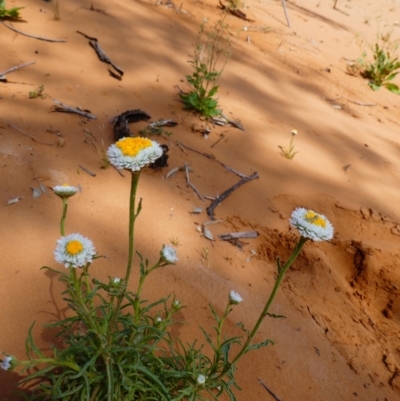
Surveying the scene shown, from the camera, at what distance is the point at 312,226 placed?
1453 millimetres

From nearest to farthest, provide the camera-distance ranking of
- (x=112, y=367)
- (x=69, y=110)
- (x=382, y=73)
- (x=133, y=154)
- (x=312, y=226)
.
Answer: (x=133, y=154)
(x=312, y=226)
(x=112, y=367)
(x=69, y=110)
(x=382, y=73)

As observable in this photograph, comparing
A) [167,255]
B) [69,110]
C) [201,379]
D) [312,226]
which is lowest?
[69,110]

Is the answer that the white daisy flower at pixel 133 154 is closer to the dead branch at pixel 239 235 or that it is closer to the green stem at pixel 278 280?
the green stem at pixel 278 280

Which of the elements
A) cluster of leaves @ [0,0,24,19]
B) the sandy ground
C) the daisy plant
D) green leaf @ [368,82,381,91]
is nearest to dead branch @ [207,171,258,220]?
the sandy ground

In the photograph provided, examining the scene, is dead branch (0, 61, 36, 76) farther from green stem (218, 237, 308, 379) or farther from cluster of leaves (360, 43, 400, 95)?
Answer: cluster of leaves (360, 43, 400, 95)

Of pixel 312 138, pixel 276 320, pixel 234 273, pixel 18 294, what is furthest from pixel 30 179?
pixel 312 138

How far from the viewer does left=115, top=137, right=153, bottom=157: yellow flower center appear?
129 centimetres

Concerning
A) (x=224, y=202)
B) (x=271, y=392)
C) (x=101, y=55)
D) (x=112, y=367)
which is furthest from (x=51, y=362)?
(x=101, y=55)

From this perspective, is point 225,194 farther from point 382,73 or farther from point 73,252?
point 382,73

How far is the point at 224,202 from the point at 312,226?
1.78 meters

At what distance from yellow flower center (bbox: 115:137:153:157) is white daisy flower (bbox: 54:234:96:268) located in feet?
1.16

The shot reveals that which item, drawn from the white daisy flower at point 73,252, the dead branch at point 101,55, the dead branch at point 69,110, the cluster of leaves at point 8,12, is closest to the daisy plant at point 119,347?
the white daisy flower at point 73,252

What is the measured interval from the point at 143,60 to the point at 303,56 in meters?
3.42

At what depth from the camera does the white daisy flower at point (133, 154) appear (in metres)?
1.28
